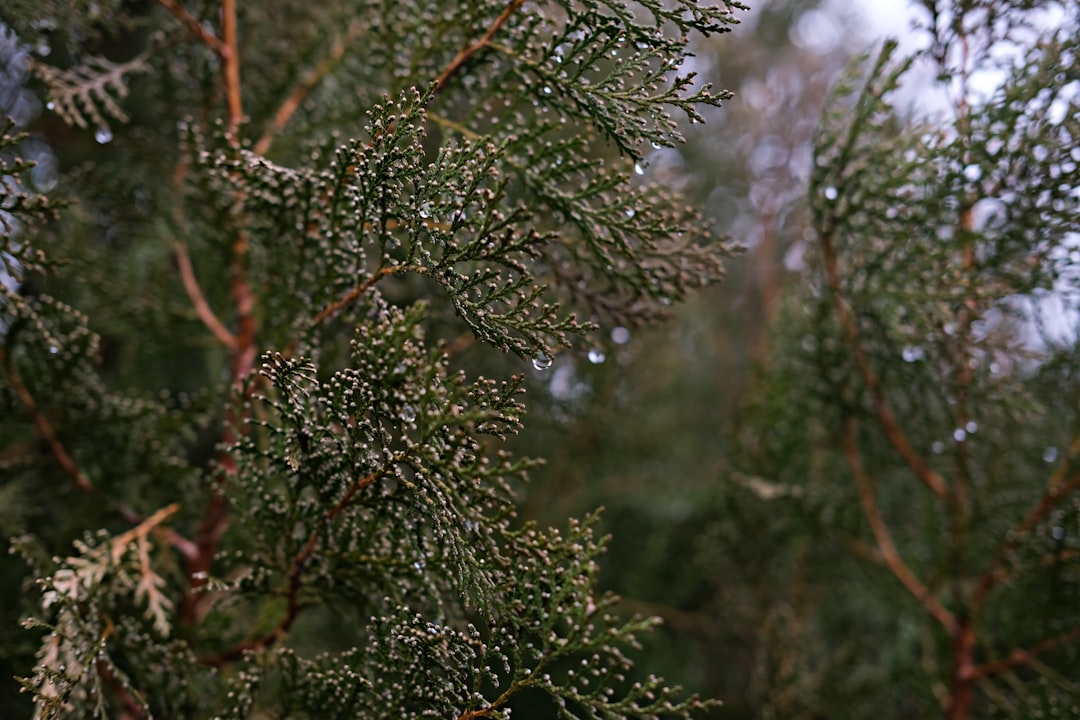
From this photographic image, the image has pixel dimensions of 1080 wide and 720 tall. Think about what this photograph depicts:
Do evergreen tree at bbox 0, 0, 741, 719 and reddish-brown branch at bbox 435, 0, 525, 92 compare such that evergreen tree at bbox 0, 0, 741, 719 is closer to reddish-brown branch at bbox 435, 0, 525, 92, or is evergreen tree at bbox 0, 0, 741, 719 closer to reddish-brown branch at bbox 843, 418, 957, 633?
reddish-brown branch at bbox 435, 0, 525, 92

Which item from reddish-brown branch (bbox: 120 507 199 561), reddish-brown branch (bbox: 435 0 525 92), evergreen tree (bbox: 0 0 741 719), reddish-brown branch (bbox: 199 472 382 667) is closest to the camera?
evergreen tree (bbox: 0 0 741 719)

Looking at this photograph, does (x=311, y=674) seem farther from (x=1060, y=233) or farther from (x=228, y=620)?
(x=1060, y=233)

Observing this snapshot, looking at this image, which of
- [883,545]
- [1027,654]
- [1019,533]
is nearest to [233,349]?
[883,545]

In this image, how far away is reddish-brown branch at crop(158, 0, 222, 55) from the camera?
1.74 metres

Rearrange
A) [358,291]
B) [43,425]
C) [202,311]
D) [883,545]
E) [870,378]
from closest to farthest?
1. [358,291]
2. [43,425]
3. [202,311]
4. [870,378]
5. [883,545]

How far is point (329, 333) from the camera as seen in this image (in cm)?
199

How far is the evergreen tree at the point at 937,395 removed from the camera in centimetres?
177


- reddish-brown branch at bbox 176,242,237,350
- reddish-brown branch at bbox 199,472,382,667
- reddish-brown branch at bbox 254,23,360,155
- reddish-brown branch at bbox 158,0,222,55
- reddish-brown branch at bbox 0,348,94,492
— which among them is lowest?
reddish-brown branch at bbox 199,472,382,667

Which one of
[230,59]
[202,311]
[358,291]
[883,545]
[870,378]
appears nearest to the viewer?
[358,291]

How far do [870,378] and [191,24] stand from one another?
1777mm

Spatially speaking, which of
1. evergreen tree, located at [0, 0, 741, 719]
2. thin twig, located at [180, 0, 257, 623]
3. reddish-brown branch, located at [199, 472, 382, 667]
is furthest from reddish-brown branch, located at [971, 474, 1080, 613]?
thin twig, located at [180, 0, 257, 623]

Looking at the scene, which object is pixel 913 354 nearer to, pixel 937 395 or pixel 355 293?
pixel 937 395

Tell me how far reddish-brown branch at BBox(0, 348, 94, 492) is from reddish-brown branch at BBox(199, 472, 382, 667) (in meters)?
0.48

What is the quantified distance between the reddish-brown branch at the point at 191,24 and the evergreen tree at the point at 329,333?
15 millimetres
